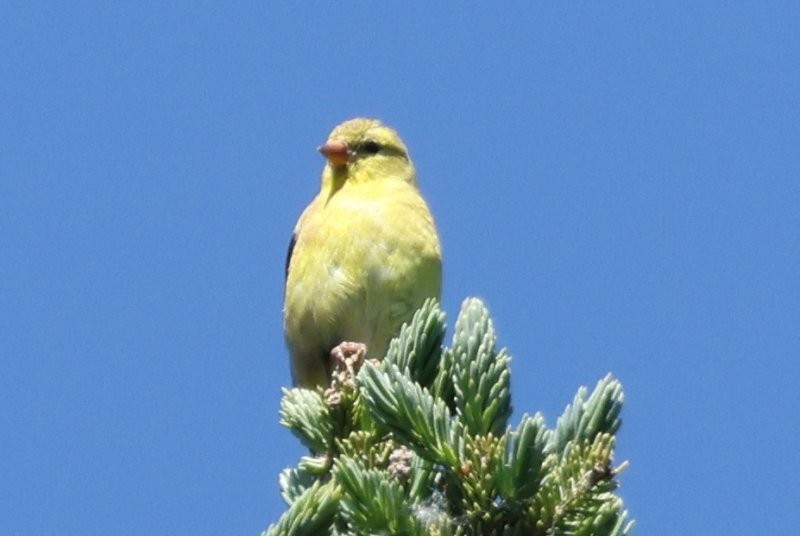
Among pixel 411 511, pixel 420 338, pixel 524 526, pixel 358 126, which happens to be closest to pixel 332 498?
pixel 411 511

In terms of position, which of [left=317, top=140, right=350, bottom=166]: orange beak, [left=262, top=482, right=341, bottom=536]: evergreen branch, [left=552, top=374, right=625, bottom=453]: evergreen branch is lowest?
[left=262, top=482, right=341, bottom=536]: evergreen branch

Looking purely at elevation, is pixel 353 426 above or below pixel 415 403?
above

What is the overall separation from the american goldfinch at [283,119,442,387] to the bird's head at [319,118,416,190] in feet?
0.85

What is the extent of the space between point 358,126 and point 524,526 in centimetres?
431

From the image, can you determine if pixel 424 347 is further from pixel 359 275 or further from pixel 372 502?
pixel 359 275

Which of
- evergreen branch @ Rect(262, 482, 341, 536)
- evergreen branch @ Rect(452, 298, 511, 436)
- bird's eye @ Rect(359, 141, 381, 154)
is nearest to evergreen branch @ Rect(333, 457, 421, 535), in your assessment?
evergreen branch @ Rect(262, 482, 341, 536)

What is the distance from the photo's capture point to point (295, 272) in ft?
17.3

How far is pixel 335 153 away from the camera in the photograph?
19.5 ft

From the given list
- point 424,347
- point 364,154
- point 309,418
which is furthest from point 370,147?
point 424,347

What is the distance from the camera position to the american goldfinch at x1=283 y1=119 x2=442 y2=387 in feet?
16.5

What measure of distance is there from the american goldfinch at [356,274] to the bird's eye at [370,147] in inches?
15.9

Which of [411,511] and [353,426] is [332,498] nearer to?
[411,511]

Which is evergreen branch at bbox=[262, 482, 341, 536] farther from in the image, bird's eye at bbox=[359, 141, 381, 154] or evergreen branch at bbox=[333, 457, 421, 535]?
bird's eye at bbox=[359, 141, 381, 154]

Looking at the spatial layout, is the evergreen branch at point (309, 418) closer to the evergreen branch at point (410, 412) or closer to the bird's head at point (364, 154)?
the evergreen branch at point (410, 412)
